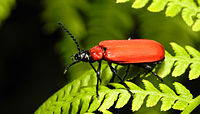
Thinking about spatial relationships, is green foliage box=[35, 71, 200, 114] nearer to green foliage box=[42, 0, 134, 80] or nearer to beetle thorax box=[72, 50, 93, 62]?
beetle thorax box=[72, 50, 93, 62]

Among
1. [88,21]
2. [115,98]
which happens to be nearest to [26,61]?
[88,21]

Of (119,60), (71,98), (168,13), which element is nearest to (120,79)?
(119,60)

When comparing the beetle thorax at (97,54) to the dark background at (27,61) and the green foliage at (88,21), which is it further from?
the dark background at (27,61)

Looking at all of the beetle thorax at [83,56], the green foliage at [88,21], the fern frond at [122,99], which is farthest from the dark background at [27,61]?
the fern frond at [122,99]

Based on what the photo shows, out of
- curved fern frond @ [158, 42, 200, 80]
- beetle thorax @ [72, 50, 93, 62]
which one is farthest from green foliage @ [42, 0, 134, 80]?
curved fern frond @ [158, 42, 200, 80]

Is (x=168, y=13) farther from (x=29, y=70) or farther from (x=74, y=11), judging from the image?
(x=29, y=70)

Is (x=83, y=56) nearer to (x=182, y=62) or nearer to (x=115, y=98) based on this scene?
(x=115, y=98)
